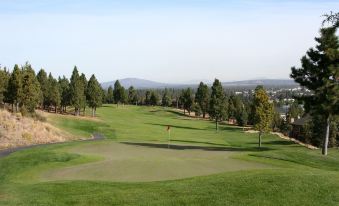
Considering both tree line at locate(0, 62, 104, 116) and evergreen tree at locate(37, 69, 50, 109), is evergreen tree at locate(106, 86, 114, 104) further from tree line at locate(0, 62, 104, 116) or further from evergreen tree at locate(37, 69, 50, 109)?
evergreen tree at locate(37, 69, 50, 109)

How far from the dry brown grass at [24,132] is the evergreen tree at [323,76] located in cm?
3089

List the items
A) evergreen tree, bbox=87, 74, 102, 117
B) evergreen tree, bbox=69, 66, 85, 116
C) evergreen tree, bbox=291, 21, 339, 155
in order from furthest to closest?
1. evergreen tree, bbox=87, 74, 102, 117
2. evergreen tree, bbox=69, 66, 85, 116
3. evergreen tree, bbox=291, 21, 339, 155

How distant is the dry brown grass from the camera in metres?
49.3

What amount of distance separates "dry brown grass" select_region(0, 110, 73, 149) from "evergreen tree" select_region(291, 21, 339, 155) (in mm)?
30890

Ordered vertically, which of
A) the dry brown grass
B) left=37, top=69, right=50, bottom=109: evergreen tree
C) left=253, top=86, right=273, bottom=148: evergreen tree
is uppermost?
left=37, top=69, right=50, bottom=109: evergreen tree

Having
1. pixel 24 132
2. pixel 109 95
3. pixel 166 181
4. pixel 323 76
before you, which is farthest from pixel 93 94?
pixel 109 95

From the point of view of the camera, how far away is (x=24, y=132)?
173 feet

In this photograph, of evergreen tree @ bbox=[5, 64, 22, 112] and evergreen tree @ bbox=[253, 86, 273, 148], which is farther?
evergreen tree @ bbox=[5, 64, 22, 112]

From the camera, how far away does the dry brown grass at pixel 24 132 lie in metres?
49.3

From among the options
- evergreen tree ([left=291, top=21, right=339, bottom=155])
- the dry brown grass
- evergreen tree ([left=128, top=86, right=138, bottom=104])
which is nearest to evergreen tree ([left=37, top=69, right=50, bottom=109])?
the dry brown grass

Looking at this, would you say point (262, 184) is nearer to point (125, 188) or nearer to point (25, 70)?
point (125, 188)

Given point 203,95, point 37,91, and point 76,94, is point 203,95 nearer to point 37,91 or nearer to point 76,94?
point 76,94

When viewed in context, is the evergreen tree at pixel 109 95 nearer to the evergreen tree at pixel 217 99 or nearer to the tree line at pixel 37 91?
the tree line at pixel 37 91

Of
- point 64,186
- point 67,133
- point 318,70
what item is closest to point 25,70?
point 67,133
